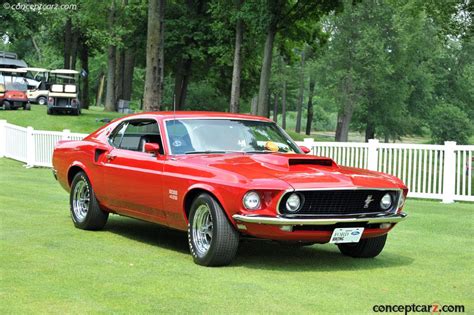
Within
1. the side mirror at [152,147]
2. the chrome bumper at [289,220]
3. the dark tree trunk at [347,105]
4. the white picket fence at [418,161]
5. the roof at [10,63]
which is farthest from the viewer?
the dark tree trunk at [347,105]

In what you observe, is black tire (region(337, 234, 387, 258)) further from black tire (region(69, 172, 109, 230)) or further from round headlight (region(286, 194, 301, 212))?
black tire (region(69, 172, 109, 230))

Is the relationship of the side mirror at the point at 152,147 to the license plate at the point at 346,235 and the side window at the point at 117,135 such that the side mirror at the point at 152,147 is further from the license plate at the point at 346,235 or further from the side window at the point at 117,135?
the license plate at the point at 346,235

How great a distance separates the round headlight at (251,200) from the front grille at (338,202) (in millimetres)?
230

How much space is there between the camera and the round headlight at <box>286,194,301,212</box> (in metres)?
7.37

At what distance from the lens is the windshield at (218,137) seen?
341 inches

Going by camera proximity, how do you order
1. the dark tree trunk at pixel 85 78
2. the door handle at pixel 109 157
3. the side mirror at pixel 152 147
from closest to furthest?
the side mirror at pixel 152 147 → the door handle at pixel 109 157 → the dark tree trunk at pixel 85 78

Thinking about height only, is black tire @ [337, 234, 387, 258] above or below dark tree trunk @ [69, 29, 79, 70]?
below

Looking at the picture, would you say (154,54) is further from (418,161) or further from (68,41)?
(68,41)

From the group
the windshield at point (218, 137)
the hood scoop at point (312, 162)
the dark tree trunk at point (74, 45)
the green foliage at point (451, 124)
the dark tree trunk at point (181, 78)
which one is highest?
the dark tree trunk at point (74, 45)

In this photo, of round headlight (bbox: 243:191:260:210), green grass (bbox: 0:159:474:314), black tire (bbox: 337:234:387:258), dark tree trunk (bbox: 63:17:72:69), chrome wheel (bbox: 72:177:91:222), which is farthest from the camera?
dark tree trunk (bbox: 63:17:72:69)

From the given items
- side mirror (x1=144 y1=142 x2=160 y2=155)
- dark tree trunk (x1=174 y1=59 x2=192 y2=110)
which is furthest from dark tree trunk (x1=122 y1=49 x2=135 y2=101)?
side mirror (x1=144 y1=142 x2=160 y2=155)

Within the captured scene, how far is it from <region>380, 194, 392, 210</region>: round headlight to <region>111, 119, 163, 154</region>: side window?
2.57 meters

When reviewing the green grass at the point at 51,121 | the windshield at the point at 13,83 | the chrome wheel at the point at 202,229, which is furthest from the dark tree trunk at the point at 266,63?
the chrome wheel at the point at 202,229

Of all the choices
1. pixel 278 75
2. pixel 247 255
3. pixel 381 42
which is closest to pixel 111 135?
pixel 247 255
